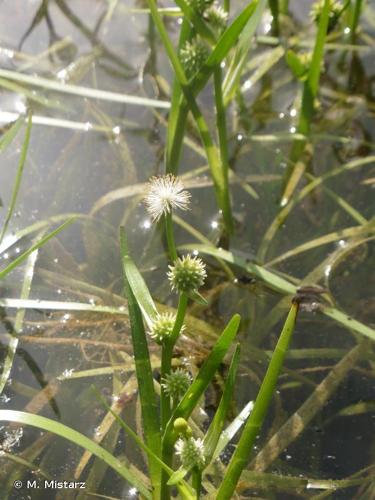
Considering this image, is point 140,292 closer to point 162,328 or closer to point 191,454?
point 162,328

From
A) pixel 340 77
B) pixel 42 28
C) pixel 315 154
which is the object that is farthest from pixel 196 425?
pixel 42 28

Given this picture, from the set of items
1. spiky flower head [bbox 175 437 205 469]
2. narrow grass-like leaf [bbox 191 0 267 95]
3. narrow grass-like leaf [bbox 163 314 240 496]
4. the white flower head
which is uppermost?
narrow grass-like leaf [bbox 191 0 267 95]

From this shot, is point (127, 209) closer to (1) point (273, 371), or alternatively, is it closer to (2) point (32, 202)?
(2) point (32, 202)

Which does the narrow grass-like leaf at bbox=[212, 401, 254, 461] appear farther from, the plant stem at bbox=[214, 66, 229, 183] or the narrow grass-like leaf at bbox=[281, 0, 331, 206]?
the narrow grass-like leaf at bbox=[281, 0, 331, 206]

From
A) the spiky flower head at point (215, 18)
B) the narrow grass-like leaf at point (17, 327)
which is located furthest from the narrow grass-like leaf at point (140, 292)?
the spiky flower head at point (215, 18)

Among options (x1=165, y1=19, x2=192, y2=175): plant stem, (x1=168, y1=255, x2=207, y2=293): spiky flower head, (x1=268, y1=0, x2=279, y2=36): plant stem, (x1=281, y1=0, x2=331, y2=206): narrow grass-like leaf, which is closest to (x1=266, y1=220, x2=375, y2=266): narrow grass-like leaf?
(x1=281, y1=0, x2=331, y2=206): narrow grass-like leaf

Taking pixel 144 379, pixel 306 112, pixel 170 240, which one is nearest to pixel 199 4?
pixel 306 112
